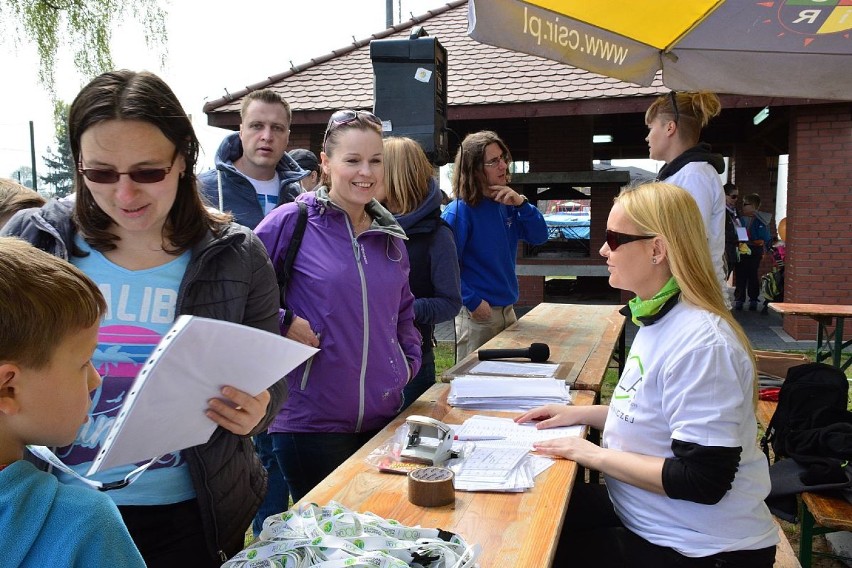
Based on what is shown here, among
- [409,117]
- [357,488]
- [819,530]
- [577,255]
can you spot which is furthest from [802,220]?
[357,488]

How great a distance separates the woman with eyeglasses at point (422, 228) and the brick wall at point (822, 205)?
6.94 meters

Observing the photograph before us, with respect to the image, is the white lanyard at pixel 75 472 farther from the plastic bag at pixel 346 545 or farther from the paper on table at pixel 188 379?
the plastic bag at pixel 346 545

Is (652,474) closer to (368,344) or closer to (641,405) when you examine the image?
(641,405)

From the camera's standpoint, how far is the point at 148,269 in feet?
4.91

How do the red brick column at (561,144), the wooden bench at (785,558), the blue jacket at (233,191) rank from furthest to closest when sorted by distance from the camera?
1. the red brick column at (561,144)
2. the blue jacket at (233,191)
3. the wooden bench at (785,558)

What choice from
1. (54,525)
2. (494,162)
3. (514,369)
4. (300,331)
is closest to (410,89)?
(494,162)

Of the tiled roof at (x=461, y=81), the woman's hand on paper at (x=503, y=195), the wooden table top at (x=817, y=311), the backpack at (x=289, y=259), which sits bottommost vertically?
the wooden table top at (x=817, y=311)

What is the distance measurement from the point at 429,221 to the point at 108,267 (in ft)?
5.68

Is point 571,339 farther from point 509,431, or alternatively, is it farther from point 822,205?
point 822,205

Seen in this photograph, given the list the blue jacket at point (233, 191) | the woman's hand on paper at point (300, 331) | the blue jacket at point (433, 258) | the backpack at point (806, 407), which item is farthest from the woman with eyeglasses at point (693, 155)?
the woman's hand on paper at point (300, 331)

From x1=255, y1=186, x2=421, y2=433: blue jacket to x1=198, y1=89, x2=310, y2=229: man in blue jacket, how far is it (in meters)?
1.09

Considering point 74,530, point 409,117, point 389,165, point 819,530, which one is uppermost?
point 409,117

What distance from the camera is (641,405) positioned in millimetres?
1879

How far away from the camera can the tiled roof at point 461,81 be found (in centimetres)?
904
